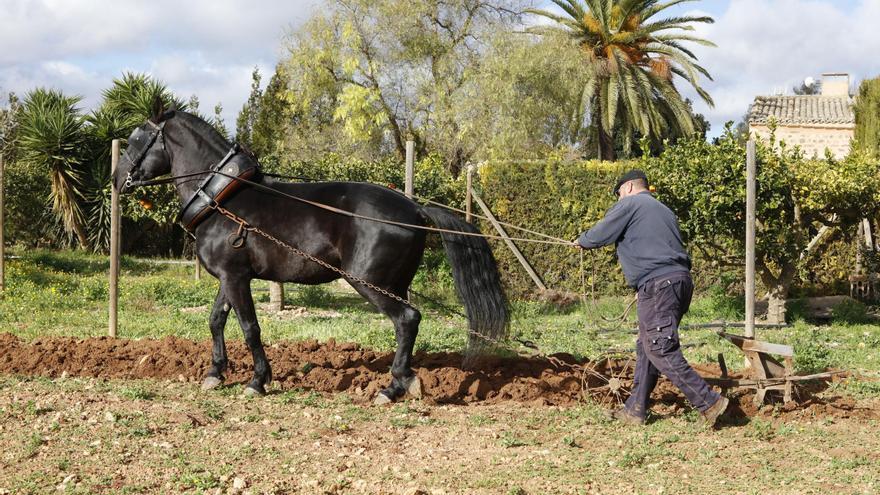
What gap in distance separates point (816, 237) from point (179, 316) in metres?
9.33

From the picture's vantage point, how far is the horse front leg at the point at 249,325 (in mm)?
7039

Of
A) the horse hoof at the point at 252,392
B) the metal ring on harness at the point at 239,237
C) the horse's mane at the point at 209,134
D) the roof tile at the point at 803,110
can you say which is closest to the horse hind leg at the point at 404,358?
the horse hoof at the point at 252,392

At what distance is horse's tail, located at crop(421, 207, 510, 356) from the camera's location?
23.0ft

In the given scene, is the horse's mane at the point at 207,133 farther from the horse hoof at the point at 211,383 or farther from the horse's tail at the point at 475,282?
the horse hoof at the point at 211,383

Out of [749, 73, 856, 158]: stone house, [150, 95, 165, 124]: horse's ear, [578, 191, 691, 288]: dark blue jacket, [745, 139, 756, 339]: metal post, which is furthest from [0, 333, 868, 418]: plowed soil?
[749, 73, 856, 158]: stone house

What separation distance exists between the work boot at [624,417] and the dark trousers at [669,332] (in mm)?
400

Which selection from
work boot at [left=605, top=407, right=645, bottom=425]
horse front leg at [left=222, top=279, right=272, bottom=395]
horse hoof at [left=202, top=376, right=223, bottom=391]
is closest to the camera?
work boot at [left=605, top=407, right=645, bottom=425]

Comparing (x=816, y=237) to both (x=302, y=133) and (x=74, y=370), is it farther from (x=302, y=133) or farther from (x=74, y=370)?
(x=302, y=133)

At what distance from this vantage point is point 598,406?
6.68m

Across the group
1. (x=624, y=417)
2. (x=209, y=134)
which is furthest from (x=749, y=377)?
(x=209, y=134)

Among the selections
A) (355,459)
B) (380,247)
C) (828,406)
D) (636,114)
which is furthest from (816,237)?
A: (636,114)

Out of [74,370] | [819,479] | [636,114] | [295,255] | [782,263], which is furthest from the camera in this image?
[636,114]

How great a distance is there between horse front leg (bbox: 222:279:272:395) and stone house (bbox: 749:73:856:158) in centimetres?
2283

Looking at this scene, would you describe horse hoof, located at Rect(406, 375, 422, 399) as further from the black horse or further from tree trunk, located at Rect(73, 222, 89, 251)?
tree trunk, located at Rect(73, 222, 89, 251)
